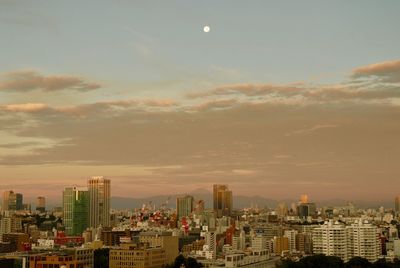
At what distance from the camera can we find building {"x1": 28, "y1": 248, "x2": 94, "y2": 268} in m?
18.9

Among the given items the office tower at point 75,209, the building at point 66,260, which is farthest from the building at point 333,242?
the office tower at point 75,209

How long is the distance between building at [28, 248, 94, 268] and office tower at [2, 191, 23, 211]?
3727 centimetres

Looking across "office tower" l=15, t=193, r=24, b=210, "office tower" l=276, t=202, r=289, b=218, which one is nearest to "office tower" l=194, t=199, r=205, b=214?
"office tower" l=276, t=202, r=289, b=218

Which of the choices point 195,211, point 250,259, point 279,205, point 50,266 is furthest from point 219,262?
point 279,205

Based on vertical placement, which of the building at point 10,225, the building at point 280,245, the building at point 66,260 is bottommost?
the building at point 280,245

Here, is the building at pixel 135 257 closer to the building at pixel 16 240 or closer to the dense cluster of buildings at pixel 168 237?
the dense cluster of buildings at pixel 168 237

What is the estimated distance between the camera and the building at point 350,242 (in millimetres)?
26344

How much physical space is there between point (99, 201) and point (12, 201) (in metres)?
15.6

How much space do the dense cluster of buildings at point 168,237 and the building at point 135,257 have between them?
0.03m

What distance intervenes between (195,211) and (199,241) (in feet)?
74.7

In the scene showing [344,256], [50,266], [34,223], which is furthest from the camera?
[34,223]

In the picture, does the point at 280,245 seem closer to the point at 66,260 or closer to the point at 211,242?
the point at 211,242

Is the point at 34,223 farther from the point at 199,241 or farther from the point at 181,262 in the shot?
the point at 181,262

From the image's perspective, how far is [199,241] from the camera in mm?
33969
